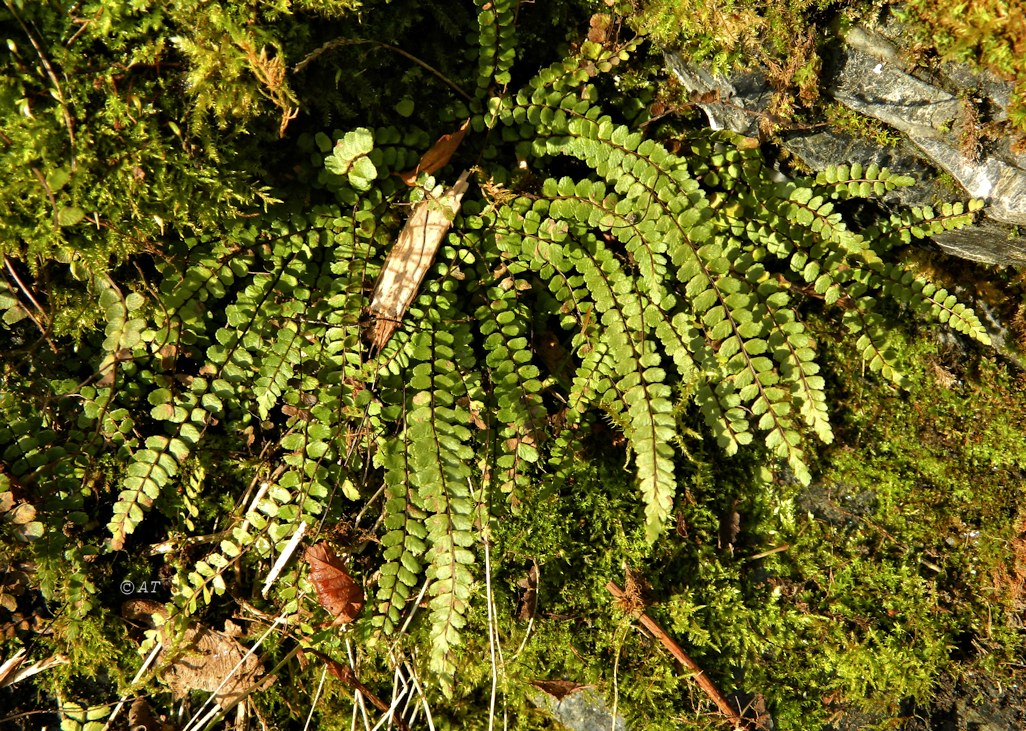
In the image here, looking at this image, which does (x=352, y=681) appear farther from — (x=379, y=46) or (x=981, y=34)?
(x=981, y=34)

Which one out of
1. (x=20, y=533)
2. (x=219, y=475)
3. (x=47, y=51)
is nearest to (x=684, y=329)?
(x=219, y=475)

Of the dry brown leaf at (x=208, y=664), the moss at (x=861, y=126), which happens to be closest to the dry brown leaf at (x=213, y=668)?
the dry brown leaf at (x=208, y=664)

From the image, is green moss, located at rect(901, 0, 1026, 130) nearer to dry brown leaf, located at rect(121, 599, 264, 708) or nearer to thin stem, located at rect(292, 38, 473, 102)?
thin stem, located at rect(292, 38, 473, 102)

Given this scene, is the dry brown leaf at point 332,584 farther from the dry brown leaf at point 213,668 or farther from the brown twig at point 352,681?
the dry brown leaf at point 213,668

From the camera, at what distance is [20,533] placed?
2.79 metres

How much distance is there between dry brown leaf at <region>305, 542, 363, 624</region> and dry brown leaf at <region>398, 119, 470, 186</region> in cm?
172

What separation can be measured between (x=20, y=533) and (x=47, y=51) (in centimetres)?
183

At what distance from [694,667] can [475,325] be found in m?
1.86

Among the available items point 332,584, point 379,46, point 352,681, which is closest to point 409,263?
point 379,46

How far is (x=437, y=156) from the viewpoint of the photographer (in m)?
3.11

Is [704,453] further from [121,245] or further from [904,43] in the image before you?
[121,245]

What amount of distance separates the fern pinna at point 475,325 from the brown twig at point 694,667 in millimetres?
658

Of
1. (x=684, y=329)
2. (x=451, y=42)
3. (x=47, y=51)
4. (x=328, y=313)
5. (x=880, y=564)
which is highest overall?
(x=451, y=42)

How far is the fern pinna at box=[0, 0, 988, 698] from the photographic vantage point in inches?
111
